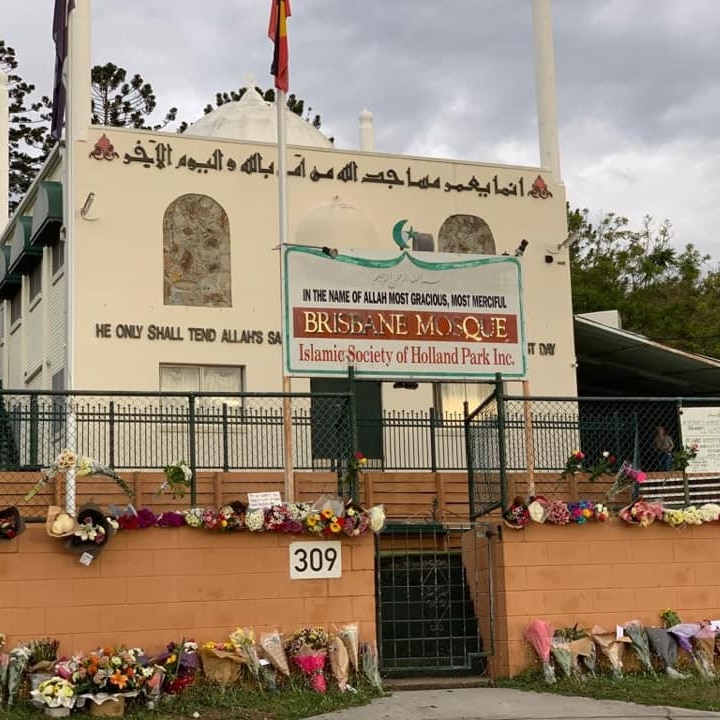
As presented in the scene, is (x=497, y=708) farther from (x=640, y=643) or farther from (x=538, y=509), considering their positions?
(x=538, y=509)

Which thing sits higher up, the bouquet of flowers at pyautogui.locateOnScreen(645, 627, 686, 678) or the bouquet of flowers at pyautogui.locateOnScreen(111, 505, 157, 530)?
the bouquet of flowers at pyautogui.locateOnScreen(111, 505, 157, 530)

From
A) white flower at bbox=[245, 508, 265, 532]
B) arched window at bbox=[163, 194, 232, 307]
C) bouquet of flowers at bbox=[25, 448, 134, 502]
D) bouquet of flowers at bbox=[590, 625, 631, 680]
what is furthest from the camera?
arched window at bbox=[163, 194, 232, 307]

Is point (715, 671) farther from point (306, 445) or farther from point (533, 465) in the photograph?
point (306, 445)

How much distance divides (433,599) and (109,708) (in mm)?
3945

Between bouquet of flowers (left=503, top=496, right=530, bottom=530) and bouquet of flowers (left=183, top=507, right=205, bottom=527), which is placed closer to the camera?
bouquet of flowers (left=183, top=507, right=205, bottom=527)

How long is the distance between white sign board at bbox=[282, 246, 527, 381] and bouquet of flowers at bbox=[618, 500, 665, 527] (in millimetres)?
2152

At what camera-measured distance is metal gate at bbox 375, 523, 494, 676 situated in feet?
44.7

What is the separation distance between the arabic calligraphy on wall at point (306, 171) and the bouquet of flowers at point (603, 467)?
981 centimetres

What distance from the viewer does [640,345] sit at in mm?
23172

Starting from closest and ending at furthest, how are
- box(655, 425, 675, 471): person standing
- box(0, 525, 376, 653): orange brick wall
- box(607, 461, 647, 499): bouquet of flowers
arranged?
box(0, 525, 376, 653): orange brick wall → box(607, 461, 647, 499): bouquet of flowers → box(655, 425, 675, 471): person standing

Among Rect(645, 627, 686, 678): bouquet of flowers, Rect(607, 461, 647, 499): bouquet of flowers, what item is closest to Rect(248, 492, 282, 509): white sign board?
Rect(607, 461, 647, 499): bouquet of flowers

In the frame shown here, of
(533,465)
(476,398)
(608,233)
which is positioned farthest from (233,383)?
(608,233)

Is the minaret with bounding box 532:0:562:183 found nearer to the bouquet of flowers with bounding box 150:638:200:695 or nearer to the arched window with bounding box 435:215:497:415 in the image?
the arched window with bounding box 435:215:497:415

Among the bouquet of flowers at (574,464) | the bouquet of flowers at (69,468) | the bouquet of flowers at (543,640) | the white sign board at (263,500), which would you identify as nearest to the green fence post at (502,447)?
the bouquet of flowers at (574,464)
